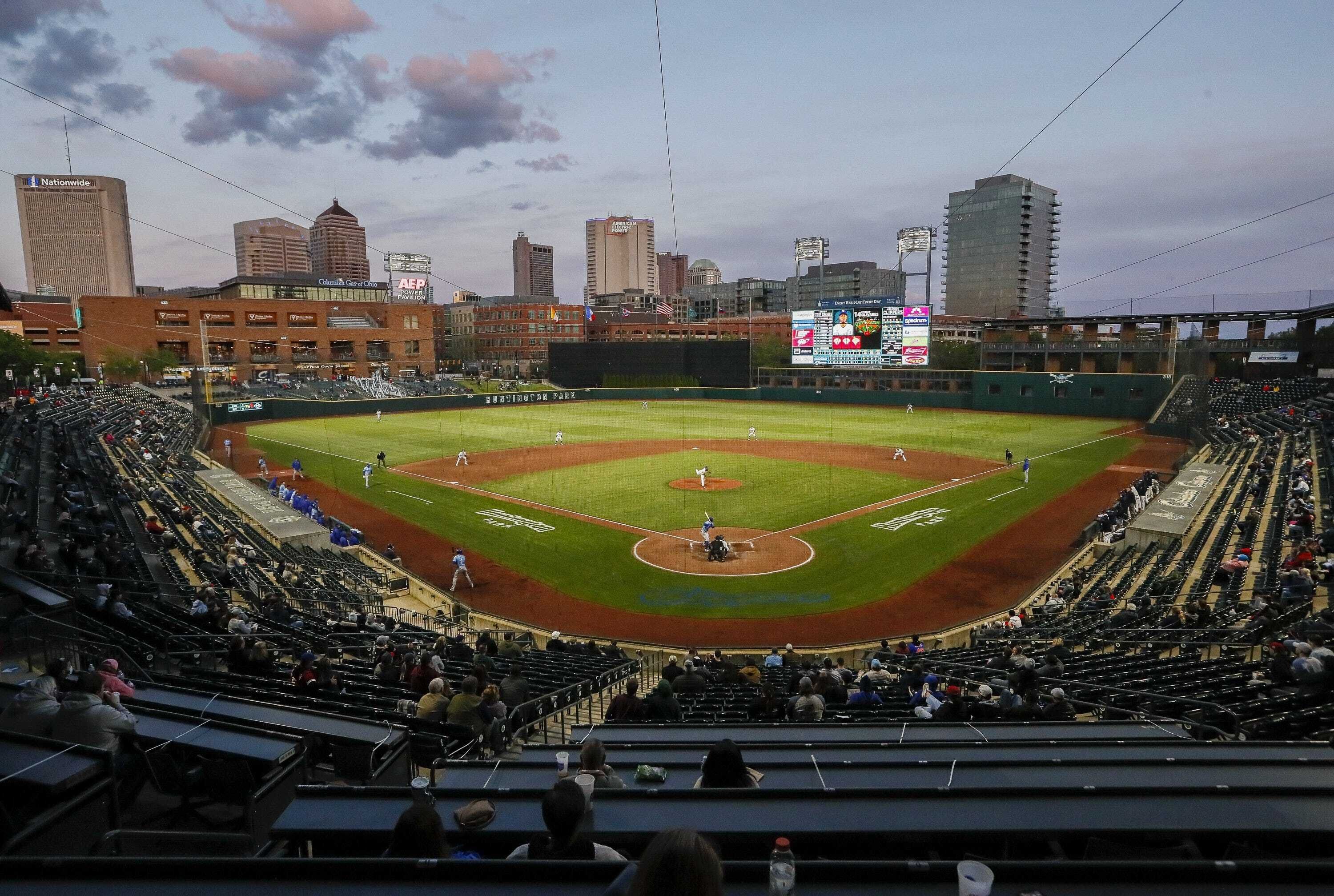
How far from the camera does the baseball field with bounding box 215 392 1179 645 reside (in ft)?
65.4

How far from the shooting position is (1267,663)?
35.1 ft

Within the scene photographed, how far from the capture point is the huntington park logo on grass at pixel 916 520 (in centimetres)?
2723

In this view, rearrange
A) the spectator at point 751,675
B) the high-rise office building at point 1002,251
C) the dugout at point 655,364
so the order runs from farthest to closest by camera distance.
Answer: the high-rise office building at point 1002,251, the dugout at point 655,364, the spectator at point 751,675

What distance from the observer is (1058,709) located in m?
9.13

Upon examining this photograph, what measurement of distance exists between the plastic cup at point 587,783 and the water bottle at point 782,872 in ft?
4.50

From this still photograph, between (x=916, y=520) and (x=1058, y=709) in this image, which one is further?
(x=916, y=520)

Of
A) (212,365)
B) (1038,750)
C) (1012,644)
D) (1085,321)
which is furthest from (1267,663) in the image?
(212,365)

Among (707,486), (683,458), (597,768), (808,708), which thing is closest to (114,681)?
(597,768)

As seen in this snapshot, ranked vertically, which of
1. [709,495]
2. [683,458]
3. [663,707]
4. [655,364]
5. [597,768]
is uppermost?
[655,364]

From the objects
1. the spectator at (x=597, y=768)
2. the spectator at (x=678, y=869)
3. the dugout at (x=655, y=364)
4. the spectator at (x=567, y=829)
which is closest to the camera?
the spectator at (x=678, y=869)

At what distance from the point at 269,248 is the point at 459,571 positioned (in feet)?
648

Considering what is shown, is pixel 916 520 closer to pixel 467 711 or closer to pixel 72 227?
pixel 467 711

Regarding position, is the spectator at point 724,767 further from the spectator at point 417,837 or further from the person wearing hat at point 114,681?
the person wearing hat at point 114,681

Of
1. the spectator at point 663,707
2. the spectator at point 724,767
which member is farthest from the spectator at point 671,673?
the spectator at point 724,767
